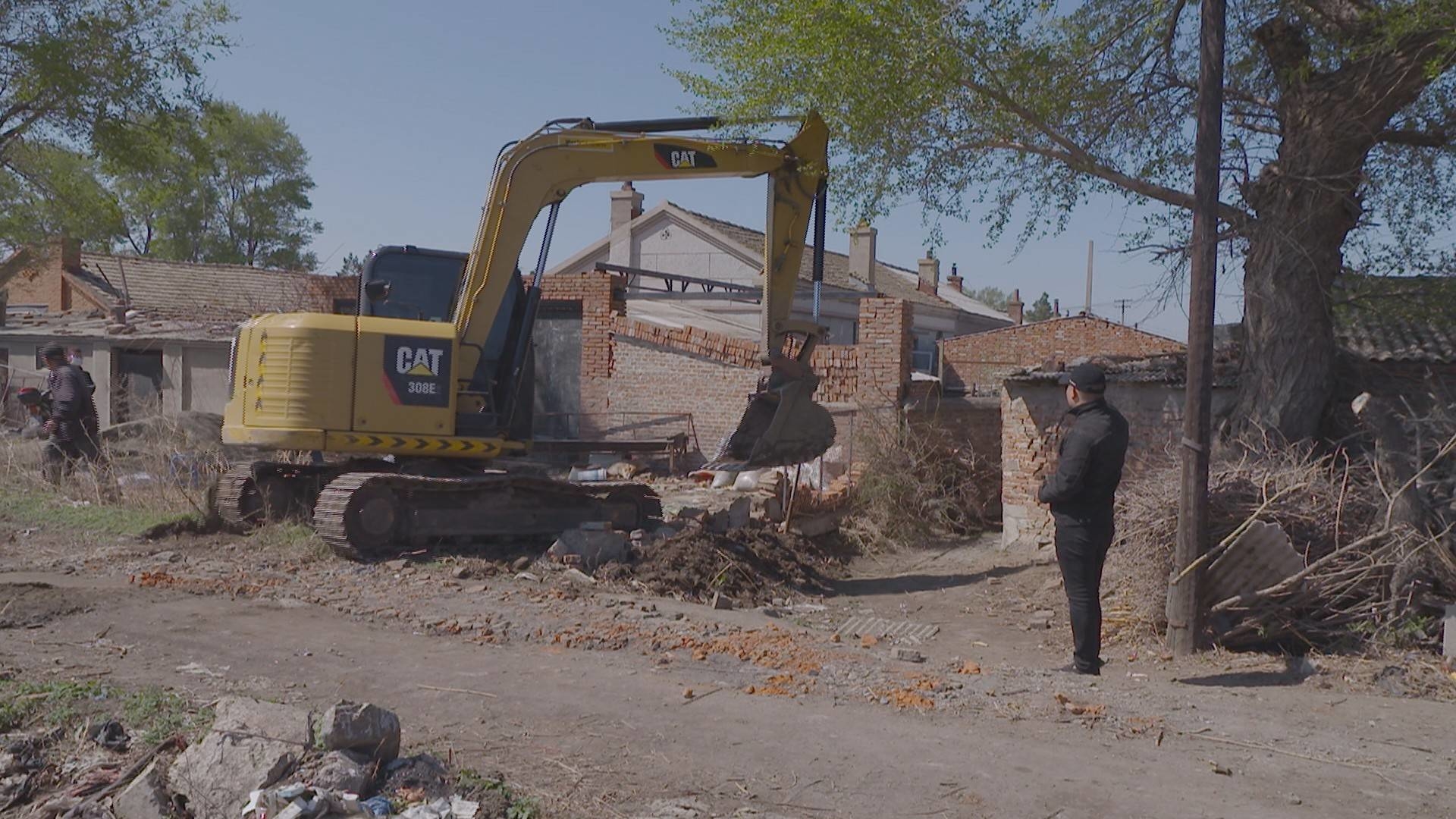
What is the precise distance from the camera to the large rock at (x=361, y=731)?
200 inches

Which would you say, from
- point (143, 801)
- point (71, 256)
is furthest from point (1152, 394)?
point (71, 256)

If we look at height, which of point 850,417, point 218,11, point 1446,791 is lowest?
point 1446,791

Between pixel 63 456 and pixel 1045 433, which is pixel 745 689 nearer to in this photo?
pixel 1045 433

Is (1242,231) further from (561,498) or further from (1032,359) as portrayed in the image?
(1032,359)

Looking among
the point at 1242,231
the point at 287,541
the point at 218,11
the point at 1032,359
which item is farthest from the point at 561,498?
the point at 1032,359

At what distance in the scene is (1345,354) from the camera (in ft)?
36.8

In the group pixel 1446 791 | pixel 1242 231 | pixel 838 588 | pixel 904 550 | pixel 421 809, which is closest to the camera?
pixel 421 809

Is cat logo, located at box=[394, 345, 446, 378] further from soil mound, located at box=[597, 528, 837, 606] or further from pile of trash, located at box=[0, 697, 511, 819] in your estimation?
pile of trash, located at box=[0, 697, 511, 819]

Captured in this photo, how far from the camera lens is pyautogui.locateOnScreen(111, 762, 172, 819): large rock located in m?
5.03

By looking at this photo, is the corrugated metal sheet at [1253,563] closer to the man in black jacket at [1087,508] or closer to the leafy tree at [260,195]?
the man in black jacket at [1087,508]

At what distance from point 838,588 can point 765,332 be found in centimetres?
274

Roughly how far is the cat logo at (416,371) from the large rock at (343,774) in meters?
6.19

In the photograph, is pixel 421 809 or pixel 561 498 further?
pixel 561 498

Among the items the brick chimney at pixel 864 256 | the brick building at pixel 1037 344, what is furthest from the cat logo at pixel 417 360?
the brick chimney at pixel 864 256
